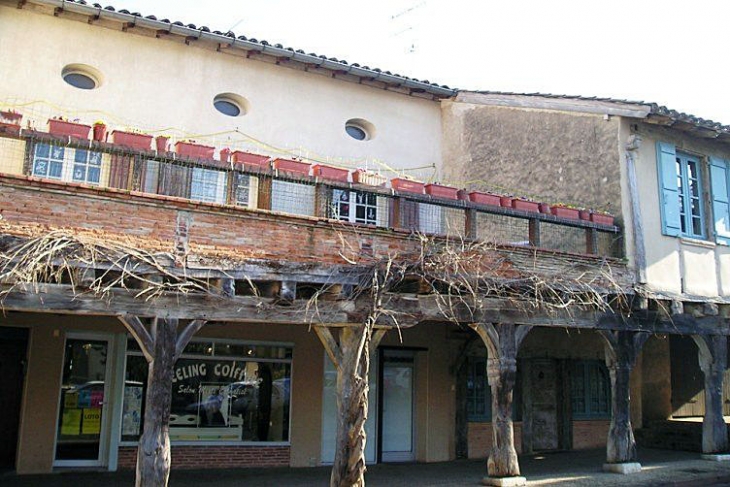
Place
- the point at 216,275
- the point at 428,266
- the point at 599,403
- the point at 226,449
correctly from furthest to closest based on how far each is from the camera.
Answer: the point at 599,403, the point at 226,449, the point at 428,266, the point at 216,275

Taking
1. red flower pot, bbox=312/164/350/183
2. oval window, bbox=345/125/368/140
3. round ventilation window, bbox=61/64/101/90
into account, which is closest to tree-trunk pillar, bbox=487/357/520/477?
red flower pot, bbox=312/164/350/183

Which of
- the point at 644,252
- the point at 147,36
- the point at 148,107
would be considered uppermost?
the point at 147,36

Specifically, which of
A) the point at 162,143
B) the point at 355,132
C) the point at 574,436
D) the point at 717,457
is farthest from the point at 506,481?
the point at 355,132

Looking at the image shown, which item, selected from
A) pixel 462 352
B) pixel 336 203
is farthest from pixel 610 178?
pixel 336 203

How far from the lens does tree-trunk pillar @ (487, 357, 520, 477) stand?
34.6 ft

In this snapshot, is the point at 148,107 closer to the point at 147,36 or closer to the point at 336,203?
the point at 147,36

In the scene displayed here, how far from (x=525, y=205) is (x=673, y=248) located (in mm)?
3703

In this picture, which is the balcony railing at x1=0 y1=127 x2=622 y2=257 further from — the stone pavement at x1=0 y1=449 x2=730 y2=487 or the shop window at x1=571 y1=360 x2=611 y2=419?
the shop window at x1=571 y1=360 x2=611 y2=419

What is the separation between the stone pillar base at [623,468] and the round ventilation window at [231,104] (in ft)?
30.1

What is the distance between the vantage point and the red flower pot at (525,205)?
12.1 metres

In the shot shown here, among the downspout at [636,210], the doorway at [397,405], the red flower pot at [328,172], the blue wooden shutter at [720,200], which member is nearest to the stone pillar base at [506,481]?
the doorway at [397,405]

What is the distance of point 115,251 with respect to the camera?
798cm

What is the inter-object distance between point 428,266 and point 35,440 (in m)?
6.64

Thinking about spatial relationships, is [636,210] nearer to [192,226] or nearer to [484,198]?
[484,198]
